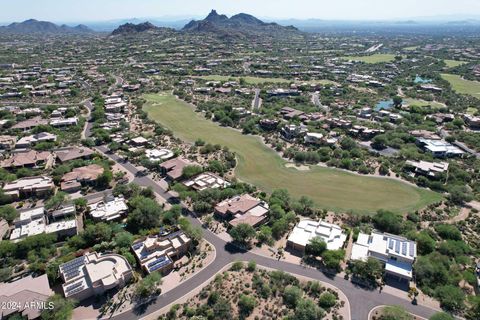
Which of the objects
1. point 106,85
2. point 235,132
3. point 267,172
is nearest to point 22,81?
point 106,85

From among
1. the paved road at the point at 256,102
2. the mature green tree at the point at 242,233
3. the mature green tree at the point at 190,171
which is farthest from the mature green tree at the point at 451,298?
the paved road at the point at 256,102

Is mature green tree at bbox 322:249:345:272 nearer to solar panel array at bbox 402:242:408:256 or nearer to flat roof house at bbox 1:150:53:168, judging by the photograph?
solar panel array at bbox 402:242:408:256

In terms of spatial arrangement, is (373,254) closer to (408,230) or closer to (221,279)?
(408,230)

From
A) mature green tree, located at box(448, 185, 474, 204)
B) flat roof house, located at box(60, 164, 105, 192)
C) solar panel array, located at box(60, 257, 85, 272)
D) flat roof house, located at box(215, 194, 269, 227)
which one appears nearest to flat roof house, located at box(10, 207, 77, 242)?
solar panel array, located at box(60, 257, 85, 272)

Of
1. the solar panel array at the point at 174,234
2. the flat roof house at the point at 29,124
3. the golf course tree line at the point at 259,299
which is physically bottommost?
the golf course tree line at the point at 259,299

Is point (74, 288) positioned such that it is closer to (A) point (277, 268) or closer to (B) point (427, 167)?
(A) point (277, 268)

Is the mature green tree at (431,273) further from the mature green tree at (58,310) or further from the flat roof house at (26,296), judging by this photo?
the flat roof house at (26,296)
